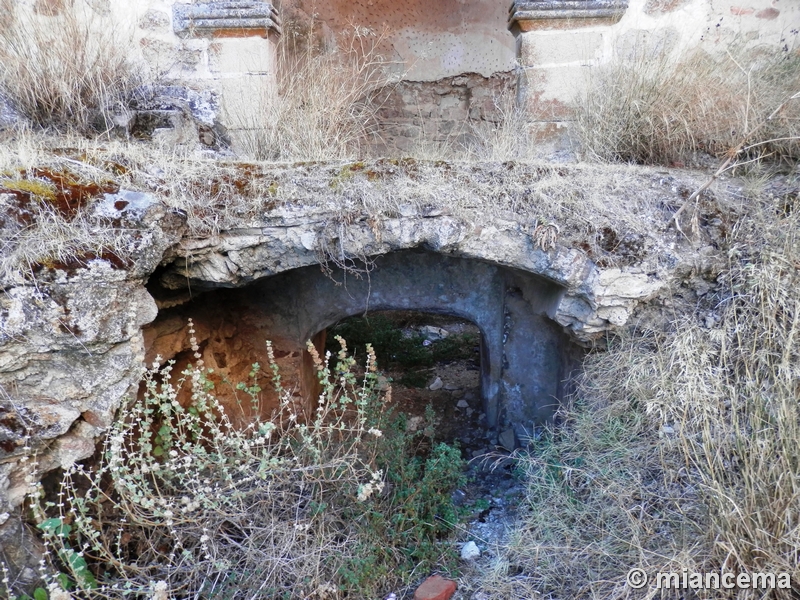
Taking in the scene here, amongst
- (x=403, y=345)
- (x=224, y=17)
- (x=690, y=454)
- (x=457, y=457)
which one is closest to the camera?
(x=690, y=454)

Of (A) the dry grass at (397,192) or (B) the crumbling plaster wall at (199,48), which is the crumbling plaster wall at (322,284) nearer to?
(A) the dry grass at (397,192)

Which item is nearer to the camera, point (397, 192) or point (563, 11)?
point (397, 192)

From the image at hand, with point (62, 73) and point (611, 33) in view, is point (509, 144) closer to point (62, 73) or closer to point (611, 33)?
point (611, 33)

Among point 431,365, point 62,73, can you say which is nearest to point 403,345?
point 431,365

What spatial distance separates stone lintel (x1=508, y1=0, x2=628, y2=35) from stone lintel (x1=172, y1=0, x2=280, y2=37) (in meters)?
1.92

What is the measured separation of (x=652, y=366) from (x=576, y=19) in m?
2.89

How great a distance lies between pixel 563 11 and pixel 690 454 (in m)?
3.37

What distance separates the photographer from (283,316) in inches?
148

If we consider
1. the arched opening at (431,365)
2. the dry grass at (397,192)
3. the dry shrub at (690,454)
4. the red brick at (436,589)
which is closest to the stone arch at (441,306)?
the arched opening at (431,365)

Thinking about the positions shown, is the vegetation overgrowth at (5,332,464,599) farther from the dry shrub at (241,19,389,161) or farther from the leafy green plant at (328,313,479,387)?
the leafy green plant at (328,313,479,387)

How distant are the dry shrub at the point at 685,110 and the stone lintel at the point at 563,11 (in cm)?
50

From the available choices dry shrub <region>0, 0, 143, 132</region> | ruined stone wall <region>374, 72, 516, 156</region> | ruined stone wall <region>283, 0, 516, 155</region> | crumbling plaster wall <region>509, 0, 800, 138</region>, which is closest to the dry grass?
dry shrub <region>0, 0, 143, 132</region>

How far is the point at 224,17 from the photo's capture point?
414 centimetres

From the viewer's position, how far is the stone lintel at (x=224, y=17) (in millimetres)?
4129
